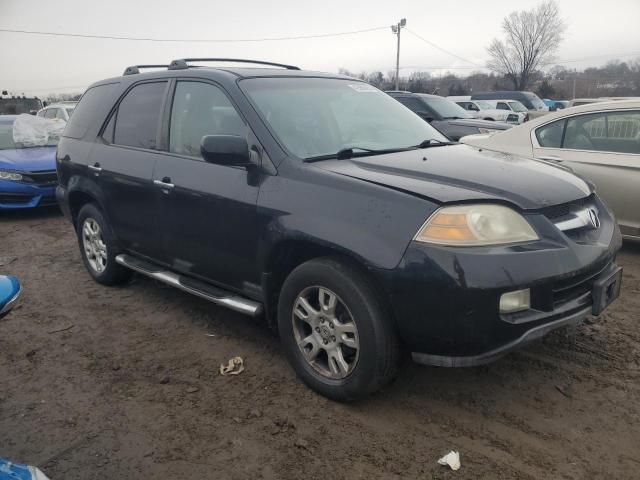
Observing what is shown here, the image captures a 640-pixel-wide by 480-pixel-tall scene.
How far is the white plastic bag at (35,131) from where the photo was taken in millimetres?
9039

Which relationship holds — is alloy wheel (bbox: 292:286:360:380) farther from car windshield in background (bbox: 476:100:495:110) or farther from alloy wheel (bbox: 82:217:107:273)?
car windshield in background (bbox: 476:100:495:110)

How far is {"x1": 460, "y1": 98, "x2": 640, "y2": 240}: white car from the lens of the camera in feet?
16.9

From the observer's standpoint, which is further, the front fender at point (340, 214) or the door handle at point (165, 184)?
the door handle at point (165, 184)

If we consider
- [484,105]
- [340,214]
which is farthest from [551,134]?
→ [484,105]

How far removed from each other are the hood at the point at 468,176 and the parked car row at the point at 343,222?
0.04 feet

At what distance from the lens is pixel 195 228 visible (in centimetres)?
361

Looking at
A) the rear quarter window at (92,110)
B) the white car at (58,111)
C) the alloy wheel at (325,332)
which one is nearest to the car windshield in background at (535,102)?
the white car at (58,111)

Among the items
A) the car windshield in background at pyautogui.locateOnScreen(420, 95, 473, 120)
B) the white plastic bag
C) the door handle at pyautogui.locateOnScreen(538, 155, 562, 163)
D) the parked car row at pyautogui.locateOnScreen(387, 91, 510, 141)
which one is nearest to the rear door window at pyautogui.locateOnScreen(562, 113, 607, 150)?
the door handle at pyautogui.locateOnScreen(538, 155, 562, 163)

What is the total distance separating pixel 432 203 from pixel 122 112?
9.97 feet

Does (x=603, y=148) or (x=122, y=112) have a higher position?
(x=122, y=112)

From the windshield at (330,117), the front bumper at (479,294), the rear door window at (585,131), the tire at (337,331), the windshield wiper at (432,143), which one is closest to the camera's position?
the front bumper at (479,294)

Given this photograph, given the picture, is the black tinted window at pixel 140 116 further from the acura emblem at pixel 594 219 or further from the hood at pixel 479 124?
the hood at pixel 479 124

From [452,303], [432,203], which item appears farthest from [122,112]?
[452,303]

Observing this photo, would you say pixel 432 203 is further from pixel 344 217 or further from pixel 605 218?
pixel 605 218
